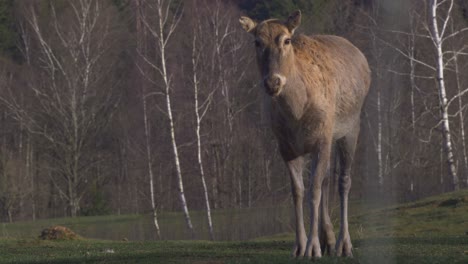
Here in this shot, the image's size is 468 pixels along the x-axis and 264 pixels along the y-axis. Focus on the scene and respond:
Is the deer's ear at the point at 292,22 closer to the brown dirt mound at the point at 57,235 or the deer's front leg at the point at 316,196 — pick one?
the deer's front leg at the point at 316,196

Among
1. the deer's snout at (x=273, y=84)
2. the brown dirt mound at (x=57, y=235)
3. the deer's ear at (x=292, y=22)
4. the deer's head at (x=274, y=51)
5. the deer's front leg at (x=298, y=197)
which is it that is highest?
the deer's ear at (x=292, y=22)

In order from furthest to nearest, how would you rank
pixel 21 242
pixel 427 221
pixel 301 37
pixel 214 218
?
pixel 214 218 → pixel 427 221 → pixel 21 242 → pixel 301 37

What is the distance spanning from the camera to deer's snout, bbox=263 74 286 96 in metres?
9.80

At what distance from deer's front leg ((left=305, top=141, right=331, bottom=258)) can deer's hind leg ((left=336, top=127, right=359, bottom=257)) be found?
42.1 inches

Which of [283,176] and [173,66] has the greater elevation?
[173,66]

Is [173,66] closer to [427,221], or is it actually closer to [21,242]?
[427,221]

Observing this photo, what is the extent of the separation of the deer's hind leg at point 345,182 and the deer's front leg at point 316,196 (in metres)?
1.07

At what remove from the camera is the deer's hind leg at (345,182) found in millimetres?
11492

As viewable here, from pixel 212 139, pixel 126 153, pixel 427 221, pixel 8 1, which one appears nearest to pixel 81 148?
pixel 126 153

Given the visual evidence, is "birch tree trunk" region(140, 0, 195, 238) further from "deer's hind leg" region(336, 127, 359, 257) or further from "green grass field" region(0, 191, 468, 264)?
"deer's hind leg" region(336, 127, 359, 257)

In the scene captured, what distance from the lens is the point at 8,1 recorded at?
62.9 meters

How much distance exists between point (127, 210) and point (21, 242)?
111ft

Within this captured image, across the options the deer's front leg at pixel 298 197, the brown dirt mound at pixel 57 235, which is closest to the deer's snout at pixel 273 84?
the deer's front leg at pixel 298 197

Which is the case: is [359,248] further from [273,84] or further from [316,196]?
[273,84]
